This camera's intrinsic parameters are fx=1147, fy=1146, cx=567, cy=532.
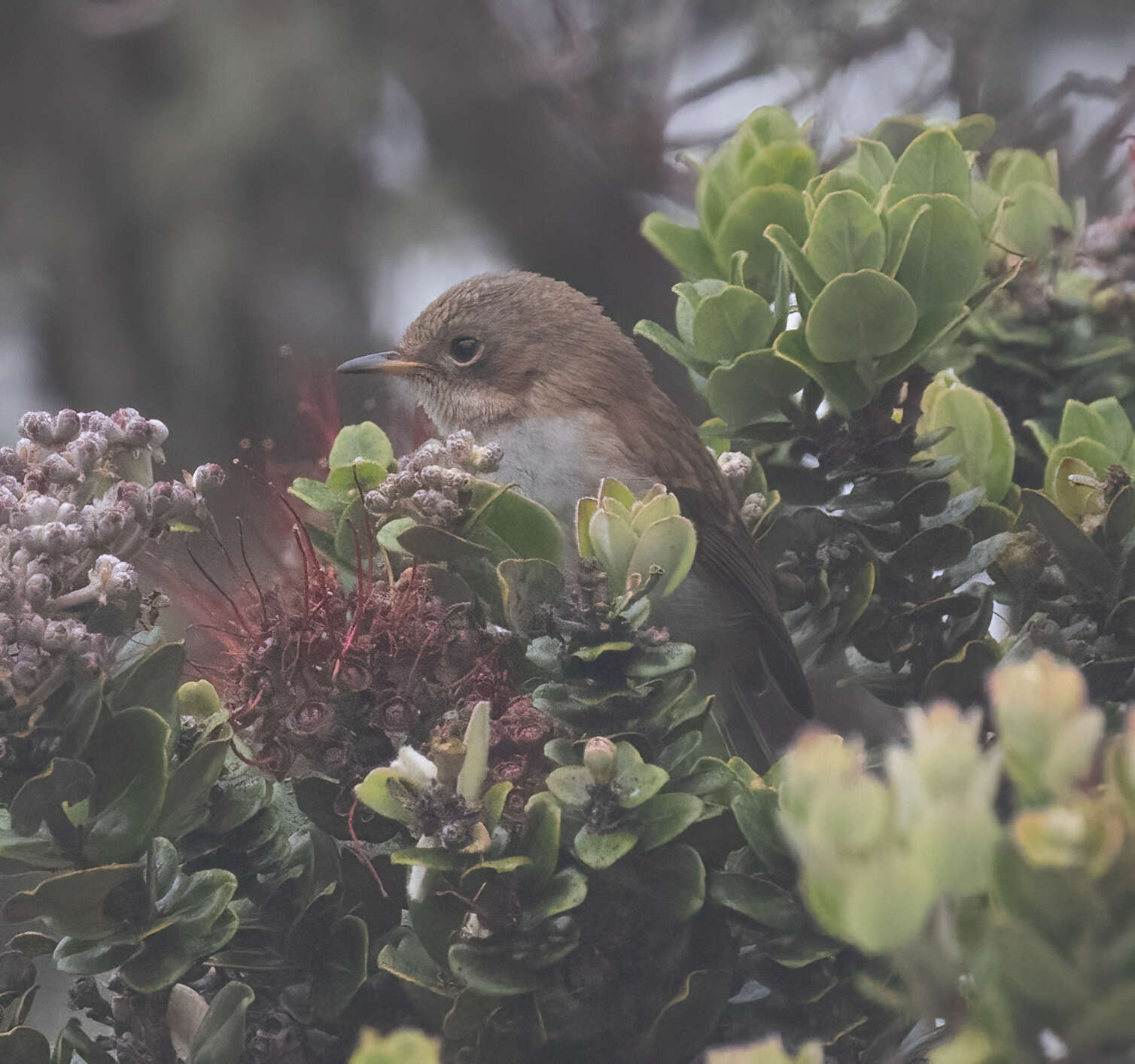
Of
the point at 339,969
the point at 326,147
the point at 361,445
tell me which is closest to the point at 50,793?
the point at 339,969

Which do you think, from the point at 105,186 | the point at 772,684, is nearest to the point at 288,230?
the point at 105,186

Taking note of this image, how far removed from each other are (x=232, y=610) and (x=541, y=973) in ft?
0.66

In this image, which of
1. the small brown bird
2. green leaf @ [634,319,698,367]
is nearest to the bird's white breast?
the small brown bird

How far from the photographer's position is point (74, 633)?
1.23 ft

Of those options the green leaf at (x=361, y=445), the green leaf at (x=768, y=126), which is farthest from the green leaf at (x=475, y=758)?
the green leaf at (x=768, y=126)

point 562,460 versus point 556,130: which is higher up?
point 556,130

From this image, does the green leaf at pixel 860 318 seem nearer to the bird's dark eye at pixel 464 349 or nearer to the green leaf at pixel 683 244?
the green leaf at pixel 683 244

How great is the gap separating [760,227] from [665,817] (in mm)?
335

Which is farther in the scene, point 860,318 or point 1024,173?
point 1024,173

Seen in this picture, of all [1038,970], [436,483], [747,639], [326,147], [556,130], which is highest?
[326,147]

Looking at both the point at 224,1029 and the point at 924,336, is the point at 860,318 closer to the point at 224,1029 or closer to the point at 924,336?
the point at 924,336

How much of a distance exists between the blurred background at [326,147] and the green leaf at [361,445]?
89 cm

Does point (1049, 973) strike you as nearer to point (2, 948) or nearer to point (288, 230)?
Result: point (2, 948)

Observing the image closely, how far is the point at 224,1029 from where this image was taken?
40 centimetres
